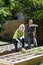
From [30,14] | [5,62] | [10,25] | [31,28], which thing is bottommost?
[10,25]

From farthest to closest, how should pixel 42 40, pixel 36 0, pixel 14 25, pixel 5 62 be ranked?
1. pixel 14 25
2. pixel 42 40
3. pixel 36 0
4. pixel 5 62

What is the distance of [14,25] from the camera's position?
1858 cm

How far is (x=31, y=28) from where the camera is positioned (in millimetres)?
10461

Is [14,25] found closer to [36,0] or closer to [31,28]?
[36,0]

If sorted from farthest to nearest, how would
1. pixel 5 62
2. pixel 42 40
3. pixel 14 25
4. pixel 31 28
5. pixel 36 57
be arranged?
pixel 14 25
pixel 42 40
pixel 31 28
pixel 36 57
pixel 5 62

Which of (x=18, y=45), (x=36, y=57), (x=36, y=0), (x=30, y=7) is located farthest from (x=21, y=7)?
(x=36, y=57)

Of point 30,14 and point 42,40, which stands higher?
point 30,14

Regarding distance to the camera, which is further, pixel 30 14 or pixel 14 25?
pixel 14 25

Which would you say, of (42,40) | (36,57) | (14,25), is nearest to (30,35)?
(36,57)

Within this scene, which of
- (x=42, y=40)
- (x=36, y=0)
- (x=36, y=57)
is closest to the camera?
(x=36, y=57)

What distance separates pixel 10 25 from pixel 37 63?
13046mm

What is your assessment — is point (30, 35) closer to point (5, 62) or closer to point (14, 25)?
point (5, 62)

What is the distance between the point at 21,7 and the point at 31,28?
6199 millimetres

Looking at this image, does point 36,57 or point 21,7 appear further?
point 21,7
